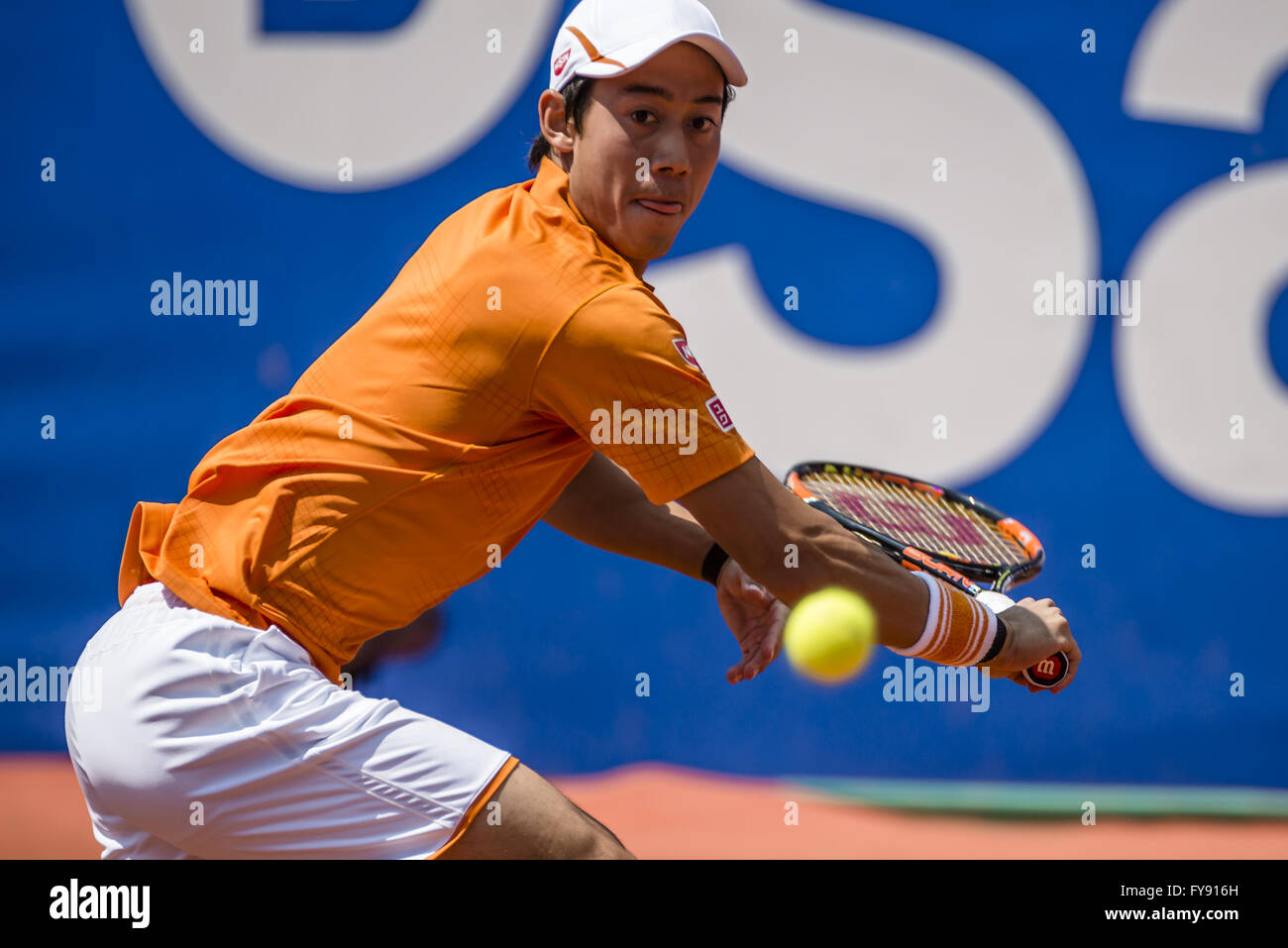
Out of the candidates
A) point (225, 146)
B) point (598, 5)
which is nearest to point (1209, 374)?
point (598, 5)

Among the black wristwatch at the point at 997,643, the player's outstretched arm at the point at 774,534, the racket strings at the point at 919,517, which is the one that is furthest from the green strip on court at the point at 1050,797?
the player's outstretched arm at the point at 774,534

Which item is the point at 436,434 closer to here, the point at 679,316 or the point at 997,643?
the point at 997,643

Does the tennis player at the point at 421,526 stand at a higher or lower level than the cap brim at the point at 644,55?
lower

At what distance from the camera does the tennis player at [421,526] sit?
6.26ft

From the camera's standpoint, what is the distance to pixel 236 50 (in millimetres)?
4500

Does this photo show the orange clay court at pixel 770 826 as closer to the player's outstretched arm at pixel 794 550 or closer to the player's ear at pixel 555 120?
the player's outstretched arm at pixel 794 550

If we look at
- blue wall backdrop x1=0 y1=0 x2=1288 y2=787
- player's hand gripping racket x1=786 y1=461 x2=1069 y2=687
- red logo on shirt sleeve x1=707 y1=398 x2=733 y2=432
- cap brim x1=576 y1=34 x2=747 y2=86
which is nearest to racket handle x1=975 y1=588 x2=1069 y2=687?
player's hand gripping racket x1=786 y1=461 x2=1069 y2=687

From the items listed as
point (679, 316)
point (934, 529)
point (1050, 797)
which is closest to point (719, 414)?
point (934, 529)

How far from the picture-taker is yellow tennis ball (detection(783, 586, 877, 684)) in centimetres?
214

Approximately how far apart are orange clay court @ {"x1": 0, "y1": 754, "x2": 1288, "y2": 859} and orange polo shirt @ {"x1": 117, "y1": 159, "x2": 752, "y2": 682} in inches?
91.5

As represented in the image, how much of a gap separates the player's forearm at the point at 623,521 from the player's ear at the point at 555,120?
2.06 ft

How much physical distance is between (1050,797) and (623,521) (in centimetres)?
244

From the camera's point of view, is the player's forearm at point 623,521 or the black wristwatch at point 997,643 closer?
the black wristwatch at point 997,643

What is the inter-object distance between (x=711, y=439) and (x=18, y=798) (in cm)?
329
